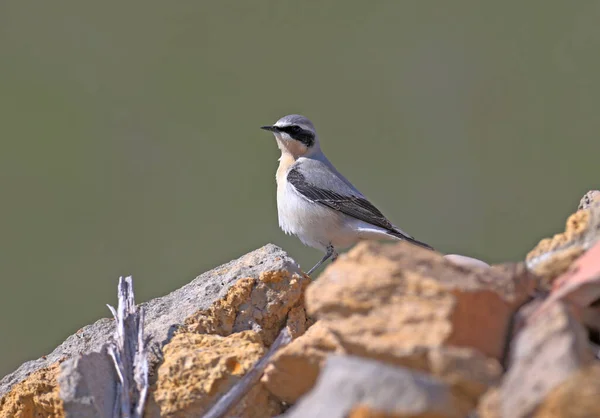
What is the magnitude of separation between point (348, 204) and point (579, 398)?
646cm

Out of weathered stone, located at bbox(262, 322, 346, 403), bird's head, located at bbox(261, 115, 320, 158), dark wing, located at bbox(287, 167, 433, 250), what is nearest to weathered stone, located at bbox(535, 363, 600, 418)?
weathered stone, located at bbox(262, 322, 346, 403)

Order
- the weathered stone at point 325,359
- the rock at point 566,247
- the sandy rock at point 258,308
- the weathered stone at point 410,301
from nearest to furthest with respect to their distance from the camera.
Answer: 1. the weathered stone at point 325,359
2. the weathered stone at point 410,301
3. the rock at point 566,247
4. the sandy rock at point 258,308

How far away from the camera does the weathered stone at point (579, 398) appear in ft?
6.39

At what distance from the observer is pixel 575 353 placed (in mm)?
2172

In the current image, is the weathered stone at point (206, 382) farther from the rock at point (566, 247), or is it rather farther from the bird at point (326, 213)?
the bird at point (326, 213)

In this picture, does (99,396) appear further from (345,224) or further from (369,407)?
(345,224)

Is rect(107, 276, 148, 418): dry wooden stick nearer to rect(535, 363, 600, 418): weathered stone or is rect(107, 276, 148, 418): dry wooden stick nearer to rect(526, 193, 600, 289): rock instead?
rect(526, 193, 600, 289): rock

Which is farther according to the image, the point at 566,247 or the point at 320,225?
the point at 320,225

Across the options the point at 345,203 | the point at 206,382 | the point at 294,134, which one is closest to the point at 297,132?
the point at 294,134

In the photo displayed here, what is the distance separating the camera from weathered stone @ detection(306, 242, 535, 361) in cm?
244

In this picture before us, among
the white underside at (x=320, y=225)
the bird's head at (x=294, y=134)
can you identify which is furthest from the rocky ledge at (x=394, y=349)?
the bird's head at (x=294, y=134)

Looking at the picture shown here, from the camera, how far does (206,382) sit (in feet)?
10.8

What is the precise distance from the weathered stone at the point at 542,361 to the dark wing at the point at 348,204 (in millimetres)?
5903

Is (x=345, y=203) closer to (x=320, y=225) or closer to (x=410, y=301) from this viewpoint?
(x=320, y=225)
